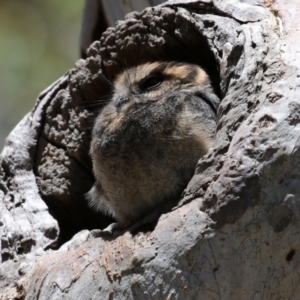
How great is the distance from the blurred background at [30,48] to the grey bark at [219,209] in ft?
12.3

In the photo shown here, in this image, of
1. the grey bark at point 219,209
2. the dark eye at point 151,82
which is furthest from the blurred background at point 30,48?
the dark eye at point 151,82

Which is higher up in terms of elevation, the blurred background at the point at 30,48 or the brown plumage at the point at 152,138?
the brown plumage at the point at 152,138

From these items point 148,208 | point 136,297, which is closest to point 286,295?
point 136,297

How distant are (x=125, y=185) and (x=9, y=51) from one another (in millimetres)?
4737

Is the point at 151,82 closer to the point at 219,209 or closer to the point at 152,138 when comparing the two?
the point at 152,138

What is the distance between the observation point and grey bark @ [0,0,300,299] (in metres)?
2.16

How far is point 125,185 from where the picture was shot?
2879 mm

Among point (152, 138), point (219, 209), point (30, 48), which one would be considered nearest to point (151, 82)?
point (152, 138)

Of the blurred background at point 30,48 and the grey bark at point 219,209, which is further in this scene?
the blurred background at point 30,48

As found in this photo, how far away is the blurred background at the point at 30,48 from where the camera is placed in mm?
7078

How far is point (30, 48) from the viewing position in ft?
23.6

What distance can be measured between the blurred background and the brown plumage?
13.2 ft

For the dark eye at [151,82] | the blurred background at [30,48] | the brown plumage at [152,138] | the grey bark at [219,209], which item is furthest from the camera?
the blurred background at [30,48]

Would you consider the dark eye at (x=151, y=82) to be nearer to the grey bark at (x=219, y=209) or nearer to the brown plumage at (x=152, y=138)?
the brown plumage at (x=152, y=138)
